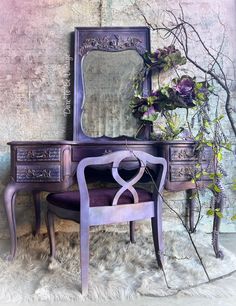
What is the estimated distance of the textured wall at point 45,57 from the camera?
2.43 meters

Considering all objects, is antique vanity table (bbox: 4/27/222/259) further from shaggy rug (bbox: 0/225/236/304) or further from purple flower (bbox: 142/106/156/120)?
shaggy rug (bbox: 0/225/236/304)

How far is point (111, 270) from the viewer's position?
170cm

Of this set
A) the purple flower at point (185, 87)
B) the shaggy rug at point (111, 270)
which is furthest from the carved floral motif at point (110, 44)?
the shaggy rug at point (111, 270)

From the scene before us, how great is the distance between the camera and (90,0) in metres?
2.47

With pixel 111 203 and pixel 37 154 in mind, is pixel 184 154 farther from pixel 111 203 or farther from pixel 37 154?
pixel 37 154

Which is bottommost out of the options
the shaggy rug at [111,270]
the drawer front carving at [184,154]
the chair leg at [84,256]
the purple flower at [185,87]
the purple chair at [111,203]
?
the shaggy rug at [111,270]

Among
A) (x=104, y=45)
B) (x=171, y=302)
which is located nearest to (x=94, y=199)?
(x=171, y=302)

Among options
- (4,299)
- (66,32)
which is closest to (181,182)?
(4,299)

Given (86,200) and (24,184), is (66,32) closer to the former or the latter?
(24,184)

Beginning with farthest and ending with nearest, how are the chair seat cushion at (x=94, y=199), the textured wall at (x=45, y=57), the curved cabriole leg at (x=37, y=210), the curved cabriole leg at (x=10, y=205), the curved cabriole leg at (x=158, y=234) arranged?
the textured wall at (x=45, y=57) → the curved cabriole leg at (x=37, y=210) → the curved cabriole leg at (x=10, y=205) → the curved cabriole leg at (x=158, y=234) → the chair seat cushion at (x=94, y=199)

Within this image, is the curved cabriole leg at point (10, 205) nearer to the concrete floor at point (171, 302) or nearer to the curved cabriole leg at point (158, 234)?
the concrete floor at point (171, 302)

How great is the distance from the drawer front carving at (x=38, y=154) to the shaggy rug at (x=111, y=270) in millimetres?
605

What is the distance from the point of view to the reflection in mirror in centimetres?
237

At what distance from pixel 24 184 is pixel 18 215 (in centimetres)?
73
